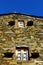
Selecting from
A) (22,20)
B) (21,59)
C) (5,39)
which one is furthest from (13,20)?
(21,59)

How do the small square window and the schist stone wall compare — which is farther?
the small square window

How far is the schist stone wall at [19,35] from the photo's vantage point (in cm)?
1536

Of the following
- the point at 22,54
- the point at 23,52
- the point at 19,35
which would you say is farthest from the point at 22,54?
the point at 19,35

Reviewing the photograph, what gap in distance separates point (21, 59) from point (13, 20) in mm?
2877

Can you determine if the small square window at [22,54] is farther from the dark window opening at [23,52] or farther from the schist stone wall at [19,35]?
the schist stone wall at [19,35]

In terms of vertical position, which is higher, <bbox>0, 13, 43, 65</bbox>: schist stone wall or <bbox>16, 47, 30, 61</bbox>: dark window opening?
<bbox>0, 13, 43, 65</bbox>: schist stone wall

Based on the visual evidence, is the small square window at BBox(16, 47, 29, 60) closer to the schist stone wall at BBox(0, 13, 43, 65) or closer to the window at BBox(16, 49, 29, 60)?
the window at BBox(16, 49, 29, 60)

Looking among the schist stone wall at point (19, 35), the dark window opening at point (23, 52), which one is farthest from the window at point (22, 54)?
the schist stone wall at point (19, 35)

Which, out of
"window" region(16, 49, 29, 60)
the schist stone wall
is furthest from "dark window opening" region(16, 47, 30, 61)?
the schist stone wall

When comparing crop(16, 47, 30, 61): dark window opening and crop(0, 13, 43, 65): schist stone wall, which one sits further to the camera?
crop(16, 47, 30, 61): dark window opening

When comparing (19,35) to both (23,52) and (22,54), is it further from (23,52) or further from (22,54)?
(22,54)

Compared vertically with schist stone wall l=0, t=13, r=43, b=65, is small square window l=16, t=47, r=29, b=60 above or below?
below

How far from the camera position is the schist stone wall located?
15.4 metres

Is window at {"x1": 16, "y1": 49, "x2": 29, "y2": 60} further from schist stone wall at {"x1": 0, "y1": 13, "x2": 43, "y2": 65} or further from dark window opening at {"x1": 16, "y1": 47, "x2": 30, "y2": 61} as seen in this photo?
schist stone wall at {"x1": 0, "y1": 13, "x2": 43, "y2": 65}
